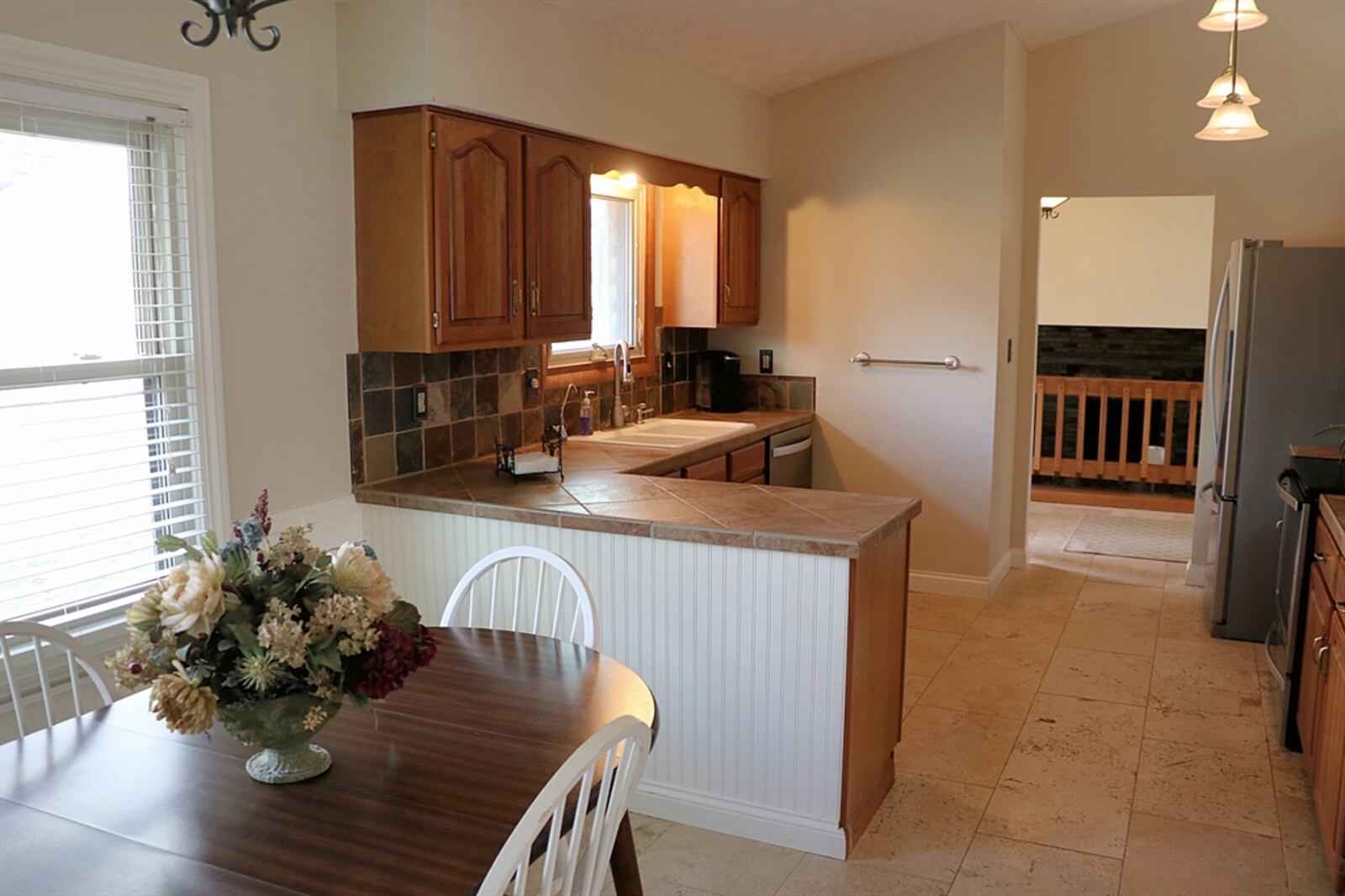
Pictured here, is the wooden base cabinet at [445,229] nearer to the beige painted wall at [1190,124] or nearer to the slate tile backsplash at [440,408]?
the slate tile backsplash at [440,408]

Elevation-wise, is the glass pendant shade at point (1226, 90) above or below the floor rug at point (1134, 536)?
above

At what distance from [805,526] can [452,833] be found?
4.88 feet

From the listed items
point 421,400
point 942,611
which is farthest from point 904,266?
point 421,400

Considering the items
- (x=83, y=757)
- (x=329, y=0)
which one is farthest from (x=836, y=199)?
(x=83, y=757)

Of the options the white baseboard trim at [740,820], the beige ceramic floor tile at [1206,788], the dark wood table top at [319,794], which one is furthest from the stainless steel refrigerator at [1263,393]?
the dark wood table top at [319,794]

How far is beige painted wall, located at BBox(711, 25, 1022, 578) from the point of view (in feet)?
16.3

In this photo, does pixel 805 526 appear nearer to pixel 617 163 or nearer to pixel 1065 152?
pixel 617 163

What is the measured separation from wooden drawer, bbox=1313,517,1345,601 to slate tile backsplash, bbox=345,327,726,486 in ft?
8.70

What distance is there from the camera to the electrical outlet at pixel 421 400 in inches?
143

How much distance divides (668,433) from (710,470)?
26.2 inches

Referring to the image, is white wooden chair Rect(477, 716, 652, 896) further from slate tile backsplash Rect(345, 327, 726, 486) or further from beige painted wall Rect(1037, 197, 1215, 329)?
beige painted wall Rect(1037, 197, 1215, 329)

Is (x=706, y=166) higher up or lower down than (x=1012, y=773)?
higher up

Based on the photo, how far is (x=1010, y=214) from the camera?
511cm

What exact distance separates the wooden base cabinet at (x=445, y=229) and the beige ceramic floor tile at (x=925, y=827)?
6.12 feet
